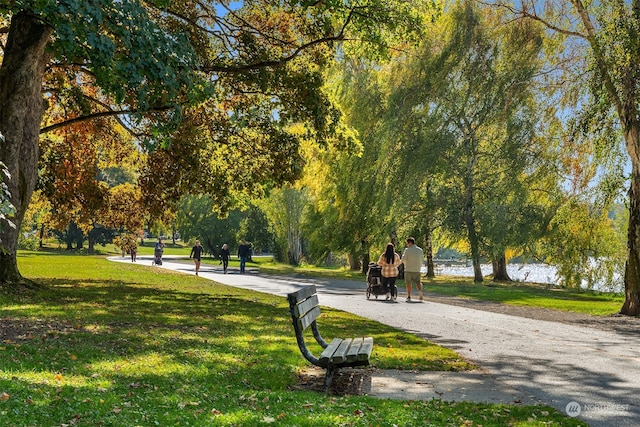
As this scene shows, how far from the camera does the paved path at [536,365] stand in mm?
6660

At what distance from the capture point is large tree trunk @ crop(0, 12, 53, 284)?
14.8 metres

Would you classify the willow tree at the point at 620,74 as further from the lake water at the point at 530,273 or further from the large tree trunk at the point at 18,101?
the large tree trunk at the point at 18,101

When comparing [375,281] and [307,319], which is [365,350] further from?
[375,281]

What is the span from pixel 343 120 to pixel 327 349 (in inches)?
816

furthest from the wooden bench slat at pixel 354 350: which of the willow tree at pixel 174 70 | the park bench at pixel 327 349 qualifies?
the willow tree at pixel 174 70

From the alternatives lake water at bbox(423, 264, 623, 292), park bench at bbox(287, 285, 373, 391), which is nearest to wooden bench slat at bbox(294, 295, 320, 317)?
park bench at bbox(287, 285, 373, 391)

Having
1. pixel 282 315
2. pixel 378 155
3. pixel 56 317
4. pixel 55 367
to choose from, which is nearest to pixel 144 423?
pixel 55 367

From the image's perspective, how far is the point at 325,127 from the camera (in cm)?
1958

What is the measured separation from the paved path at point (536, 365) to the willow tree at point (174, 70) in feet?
21.9

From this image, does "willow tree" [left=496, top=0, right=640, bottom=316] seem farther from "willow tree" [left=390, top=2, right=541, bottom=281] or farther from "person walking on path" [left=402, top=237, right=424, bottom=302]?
"willow tree" [left=390, top=2, right=541, bottom=281]

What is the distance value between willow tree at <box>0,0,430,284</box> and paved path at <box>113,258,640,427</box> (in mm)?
6689

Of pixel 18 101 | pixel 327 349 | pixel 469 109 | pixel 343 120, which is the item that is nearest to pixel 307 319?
pixel 327 349

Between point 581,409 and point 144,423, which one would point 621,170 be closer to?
point 581,409

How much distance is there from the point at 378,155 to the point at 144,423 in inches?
1003
